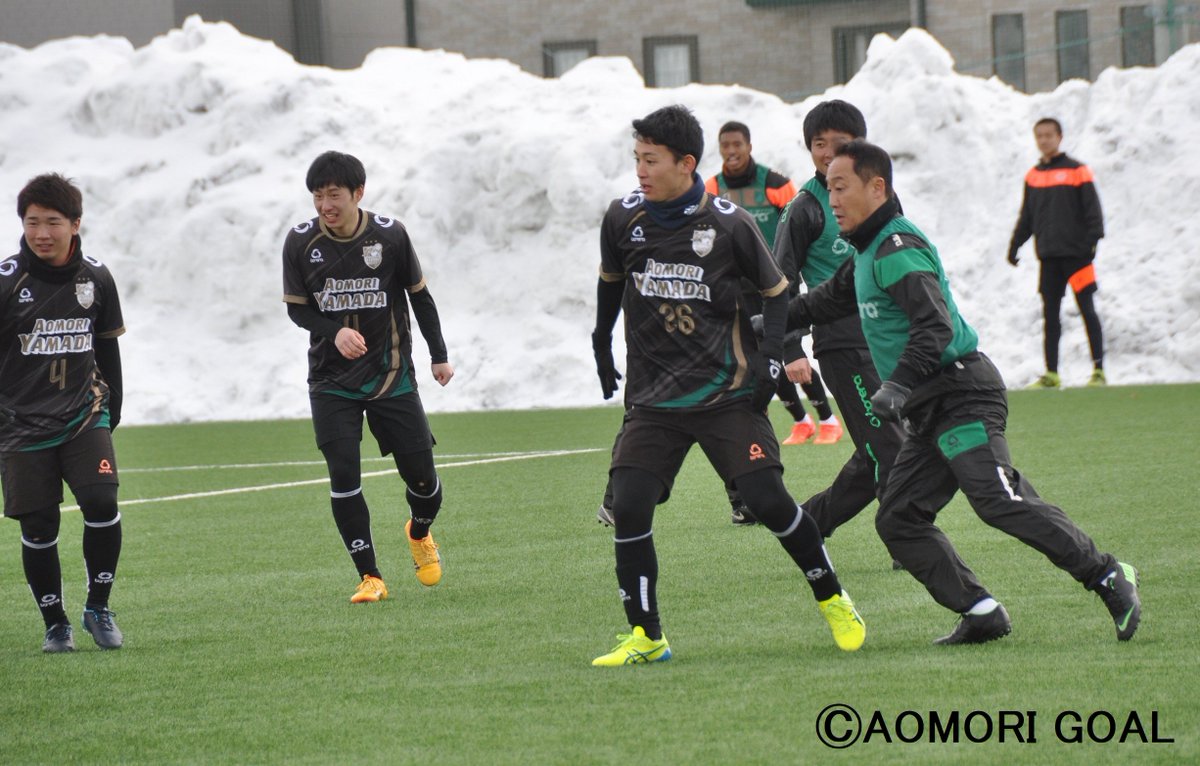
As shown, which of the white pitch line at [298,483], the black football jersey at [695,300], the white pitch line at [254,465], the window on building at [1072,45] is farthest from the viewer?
the window on building at [1072,45]

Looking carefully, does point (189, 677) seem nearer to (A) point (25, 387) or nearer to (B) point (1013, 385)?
(A) point (25, 387)

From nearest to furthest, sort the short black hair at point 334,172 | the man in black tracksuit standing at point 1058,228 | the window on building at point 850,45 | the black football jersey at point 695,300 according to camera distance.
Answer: the black football jersey at point 695,300 < the short black hair at point 334,172 < the man in black tracksuit standing at point 1058,228 < the window on building at point 850,45

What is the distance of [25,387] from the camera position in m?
6.94

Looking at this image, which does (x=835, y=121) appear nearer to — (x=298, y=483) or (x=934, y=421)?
(x=934, y=421)

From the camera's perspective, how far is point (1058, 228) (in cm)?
1698

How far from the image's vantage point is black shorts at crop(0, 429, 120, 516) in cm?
692

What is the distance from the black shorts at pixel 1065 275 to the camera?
17.1 m

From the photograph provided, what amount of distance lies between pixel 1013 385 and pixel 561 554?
11.7 metres

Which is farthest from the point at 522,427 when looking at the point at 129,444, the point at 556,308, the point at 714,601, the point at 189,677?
the point at 189,677

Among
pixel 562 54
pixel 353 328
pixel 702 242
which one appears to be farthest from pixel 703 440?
pixel 562 54

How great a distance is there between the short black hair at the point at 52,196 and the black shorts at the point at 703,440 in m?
2.40

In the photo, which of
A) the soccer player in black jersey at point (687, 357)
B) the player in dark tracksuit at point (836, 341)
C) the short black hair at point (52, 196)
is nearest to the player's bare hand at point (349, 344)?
the short black hair at point (52, 196)

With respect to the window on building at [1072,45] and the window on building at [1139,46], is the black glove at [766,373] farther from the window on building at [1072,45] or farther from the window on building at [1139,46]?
the window on building at [1139,46]

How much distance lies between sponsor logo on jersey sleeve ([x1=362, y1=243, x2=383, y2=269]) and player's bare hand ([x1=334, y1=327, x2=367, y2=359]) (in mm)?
414
